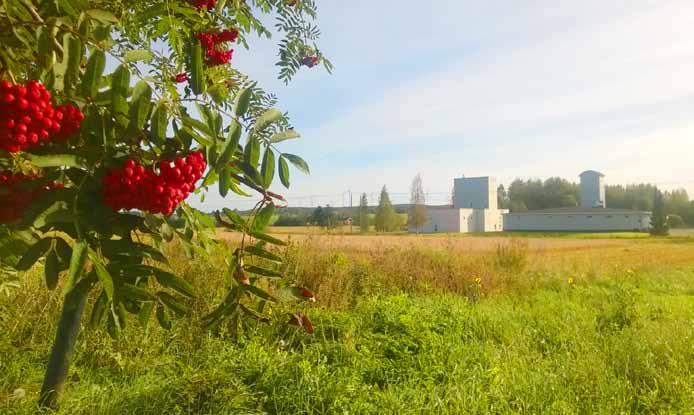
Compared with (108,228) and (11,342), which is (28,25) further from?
(11,342)

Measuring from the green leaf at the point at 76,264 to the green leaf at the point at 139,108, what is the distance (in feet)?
0.86

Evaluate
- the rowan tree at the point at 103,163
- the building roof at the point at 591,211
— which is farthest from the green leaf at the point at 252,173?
the building roof at the point at 591,211

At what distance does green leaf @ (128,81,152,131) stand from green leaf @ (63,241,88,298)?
0.86 ft

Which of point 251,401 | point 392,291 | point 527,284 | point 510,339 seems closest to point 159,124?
point 251,401

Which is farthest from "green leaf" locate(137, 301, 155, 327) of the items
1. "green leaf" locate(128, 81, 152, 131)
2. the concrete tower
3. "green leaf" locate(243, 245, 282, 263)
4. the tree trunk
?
the concrete tower

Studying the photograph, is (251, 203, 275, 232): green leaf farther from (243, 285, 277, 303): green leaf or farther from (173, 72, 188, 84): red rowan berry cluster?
(173, 72, 188, 84): red rowan berry cluster

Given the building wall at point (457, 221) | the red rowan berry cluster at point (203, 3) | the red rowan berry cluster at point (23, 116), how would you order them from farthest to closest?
the building wall at point (457, 221) < the red rowan berry cluster at point (203, 3) < the red rowan berry cluster at point (23, 116)

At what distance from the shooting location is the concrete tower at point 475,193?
62722mm

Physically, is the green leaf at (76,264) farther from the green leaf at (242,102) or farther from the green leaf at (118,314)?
the green leaf at (242,102)

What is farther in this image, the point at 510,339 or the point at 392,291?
the point at 392,291

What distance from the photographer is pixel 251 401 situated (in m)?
2.47

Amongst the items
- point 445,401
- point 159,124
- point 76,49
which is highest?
point 76,49

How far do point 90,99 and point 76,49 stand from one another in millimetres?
105

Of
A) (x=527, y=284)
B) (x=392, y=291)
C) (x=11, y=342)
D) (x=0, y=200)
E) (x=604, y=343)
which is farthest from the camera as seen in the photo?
(x=527, y=284)
